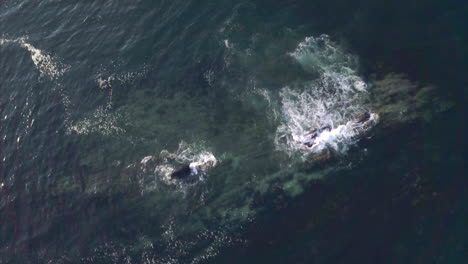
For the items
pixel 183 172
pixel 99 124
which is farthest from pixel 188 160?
Result: pixel 99 124

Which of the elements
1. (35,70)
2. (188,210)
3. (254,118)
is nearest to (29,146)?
(35,70)

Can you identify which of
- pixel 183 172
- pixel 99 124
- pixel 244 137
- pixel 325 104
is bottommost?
pixel 183 172

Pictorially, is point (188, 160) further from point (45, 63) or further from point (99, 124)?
point (45, 63)

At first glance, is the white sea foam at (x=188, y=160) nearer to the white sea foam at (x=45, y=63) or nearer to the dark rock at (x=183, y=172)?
the dark rock at (x=183, y=172)

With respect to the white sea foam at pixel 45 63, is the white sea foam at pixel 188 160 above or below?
below

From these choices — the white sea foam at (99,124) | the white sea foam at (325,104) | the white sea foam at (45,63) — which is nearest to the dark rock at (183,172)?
the white sea foam at (99,124)

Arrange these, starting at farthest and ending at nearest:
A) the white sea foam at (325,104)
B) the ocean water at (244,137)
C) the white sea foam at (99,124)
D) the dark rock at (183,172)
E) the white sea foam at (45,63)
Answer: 1. the white sea foam at (45,63)
2. the white sea foam at (99,124)
3. the dark rock at (183,172)
4. the white sea foam at (325,104)
5. the ocean water at (244,137)
